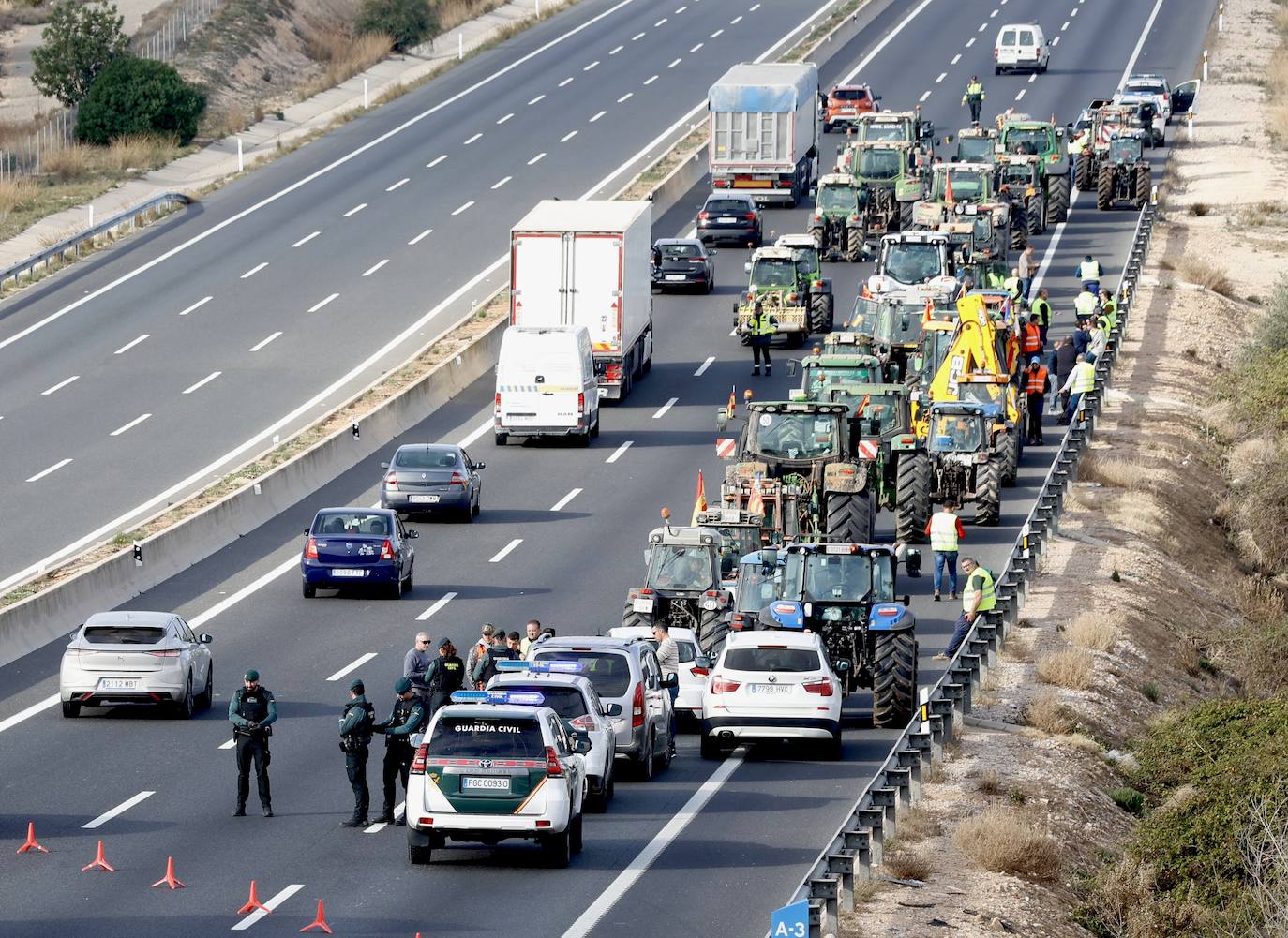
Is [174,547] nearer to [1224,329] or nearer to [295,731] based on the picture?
[295,731]

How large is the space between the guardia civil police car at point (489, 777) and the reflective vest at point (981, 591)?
11.6m

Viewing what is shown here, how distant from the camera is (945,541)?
36844mm

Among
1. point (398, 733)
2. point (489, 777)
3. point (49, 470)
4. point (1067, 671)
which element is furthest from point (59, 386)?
point (489, 777)

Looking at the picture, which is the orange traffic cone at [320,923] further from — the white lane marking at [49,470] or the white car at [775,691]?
the white lane marking at [49,470]

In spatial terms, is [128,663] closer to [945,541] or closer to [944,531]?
[944,531]

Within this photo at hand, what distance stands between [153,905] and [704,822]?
20.2ft

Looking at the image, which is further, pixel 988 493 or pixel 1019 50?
pixel 1019 50

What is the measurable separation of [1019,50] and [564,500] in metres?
47.6

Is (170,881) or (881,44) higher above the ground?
(170,881)

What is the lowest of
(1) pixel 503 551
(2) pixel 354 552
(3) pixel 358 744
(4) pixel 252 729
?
(1) pixel 503 551

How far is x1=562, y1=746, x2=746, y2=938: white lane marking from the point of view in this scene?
21.8 metres

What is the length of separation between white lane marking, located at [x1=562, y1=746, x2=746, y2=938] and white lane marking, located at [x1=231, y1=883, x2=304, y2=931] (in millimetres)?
2618

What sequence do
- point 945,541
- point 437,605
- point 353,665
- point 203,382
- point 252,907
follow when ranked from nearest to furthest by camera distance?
point 252,907 → point 353,665 → point 945,541 → point 437,605 → point 203,382

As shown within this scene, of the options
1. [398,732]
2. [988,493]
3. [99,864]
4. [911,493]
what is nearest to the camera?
[99,864]
